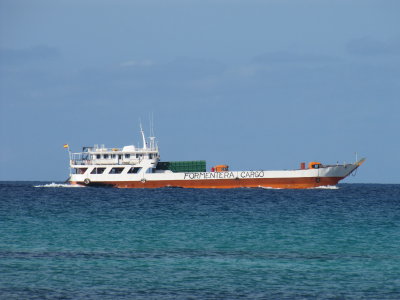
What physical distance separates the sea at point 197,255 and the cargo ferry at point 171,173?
4106cm

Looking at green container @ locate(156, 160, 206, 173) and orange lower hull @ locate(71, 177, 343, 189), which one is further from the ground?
green container @ locate(156, 160, 206, 173)

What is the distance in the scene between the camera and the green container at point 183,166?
102 metres

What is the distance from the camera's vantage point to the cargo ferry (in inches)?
3780

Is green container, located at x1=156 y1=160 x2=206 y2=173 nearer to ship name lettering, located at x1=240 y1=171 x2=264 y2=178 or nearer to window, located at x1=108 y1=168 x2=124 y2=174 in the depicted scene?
window, located at x1=108 y1=168 x2=124 y2=174

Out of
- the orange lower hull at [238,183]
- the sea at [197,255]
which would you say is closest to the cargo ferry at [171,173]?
the orange lower hull at [238,183]

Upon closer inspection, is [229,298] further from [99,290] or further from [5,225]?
[5,225]

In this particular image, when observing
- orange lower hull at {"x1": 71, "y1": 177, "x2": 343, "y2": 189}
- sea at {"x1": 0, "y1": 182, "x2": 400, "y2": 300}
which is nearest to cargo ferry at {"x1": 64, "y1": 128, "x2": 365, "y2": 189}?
orange lower hull at {"x1": 71, "y1": 177, "x2": 343, "y2": 189}

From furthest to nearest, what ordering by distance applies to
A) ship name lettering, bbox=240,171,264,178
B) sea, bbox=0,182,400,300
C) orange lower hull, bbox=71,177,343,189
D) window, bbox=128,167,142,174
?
window, bbox=128,167,142,174 < ship name lettering, bbox=240,171,264,178 < orange lower hull, bbox=71,177,343,189 < sea, bbox=0,182,400,300

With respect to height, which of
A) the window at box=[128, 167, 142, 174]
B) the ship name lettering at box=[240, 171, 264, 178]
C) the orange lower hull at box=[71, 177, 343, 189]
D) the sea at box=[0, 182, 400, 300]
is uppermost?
the window at box=[128, 167, 142, 174]

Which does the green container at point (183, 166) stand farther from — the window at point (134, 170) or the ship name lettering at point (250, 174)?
the ship name lettering at point (250, 174)

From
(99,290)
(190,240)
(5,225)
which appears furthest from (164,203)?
(99,290)

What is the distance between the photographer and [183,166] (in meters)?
102

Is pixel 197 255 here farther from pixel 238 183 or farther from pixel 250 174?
pixel 238 183

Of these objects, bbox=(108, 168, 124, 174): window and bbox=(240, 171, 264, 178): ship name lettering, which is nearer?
bbox=(240, 171, 264, 178): ship name lettering
